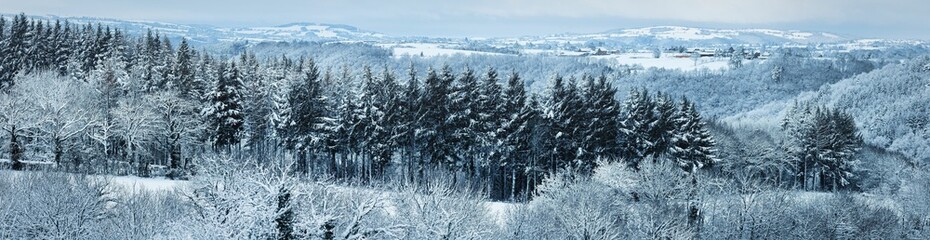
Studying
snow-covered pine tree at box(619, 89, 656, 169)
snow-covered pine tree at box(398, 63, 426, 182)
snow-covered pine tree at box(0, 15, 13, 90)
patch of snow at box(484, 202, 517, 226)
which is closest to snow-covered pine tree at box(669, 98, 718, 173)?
snow-covered pine tree at box(619, 89, 656, 169)

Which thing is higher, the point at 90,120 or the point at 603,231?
the point at 90,120

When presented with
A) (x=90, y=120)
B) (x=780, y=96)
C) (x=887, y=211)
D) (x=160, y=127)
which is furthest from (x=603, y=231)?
(x=780, y=96)

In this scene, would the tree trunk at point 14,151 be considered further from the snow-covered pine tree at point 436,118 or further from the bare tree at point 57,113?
the snow-covered pine tree at point 436,118

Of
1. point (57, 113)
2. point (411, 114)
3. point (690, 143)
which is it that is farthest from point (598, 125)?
point (57, 113)

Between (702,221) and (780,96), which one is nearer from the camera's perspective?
(702,221)

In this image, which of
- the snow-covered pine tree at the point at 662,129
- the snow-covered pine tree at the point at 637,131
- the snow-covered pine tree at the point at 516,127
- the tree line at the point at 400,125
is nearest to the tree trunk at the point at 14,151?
the tree line at the point at 400,125

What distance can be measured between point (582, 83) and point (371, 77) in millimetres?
15226

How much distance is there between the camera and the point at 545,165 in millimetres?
51656

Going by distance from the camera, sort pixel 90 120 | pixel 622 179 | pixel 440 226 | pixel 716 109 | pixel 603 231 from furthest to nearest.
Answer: pixel 716 109
pixel 90 120
pixel 622 179
pixel 603 231
pixel 440 226

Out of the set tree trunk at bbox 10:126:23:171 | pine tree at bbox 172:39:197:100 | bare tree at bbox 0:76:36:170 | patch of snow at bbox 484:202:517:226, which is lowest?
patch of snow at bbox 484:202:517:226

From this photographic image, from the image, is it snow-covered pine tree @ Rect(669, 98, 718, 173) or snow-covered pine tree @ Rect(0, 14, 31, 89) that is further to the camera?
snow-covered pine tree @ Rect(0, 14, 31, 89)

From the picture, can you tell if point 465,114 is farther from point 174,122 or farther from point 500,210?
point 174,122

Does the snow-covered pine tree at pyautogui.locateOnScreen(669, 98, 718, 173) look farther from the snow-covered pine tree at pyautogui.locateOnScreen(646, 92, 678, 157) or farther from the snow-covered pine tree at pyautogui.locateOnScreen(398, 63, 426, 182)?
the snow-covered pine tree at pyautogui.locateOnScreen(398, 63, 426, 182)

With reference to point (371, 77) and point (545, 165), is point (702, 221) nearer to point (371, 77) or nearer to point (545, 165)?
point (545, 165)
